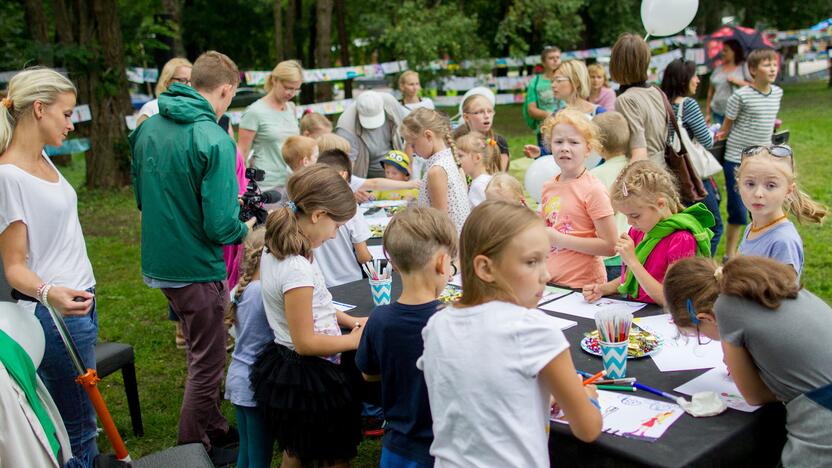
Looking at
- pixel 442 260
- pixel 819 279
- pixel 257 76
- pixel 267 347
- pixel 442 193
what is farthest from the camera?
pixel 257 76

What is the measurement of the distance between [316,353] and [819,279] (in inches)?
184

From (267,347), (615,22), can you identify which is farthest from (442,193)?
(615,22)

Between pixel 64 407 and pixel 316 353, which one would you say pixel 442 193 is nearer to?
pixel 316 353

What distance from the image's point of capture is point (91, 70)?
33.2 feet

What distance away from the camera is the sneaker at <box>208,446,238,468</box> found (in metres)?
3.50

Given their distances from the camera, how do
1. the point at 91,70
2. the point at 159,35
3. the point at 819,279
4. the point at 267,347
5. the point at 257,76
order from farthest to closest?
1. the point at 257,76
2. the point at 159,35
3. the point at 91,70
4. the point at 819,279
5. the point at 267,347

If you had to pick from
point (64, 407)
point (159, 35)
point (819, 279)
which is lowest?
point (819, 279)

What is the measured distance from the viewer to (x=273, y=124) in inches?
210

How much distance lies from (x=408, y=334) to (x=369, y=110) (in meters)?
3.69

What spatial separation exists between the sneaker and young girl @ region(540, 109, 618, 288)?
1773mm

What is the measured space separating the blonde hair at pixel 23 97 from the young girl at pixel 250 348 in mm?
931

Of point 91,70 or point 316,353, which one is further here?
point 91,70

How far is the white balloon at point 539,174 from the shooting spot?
5.04 m

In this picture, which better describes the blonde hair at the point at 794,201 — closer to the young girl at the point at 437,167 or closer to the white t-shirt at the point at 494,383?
the young girl at the point at 437,167
